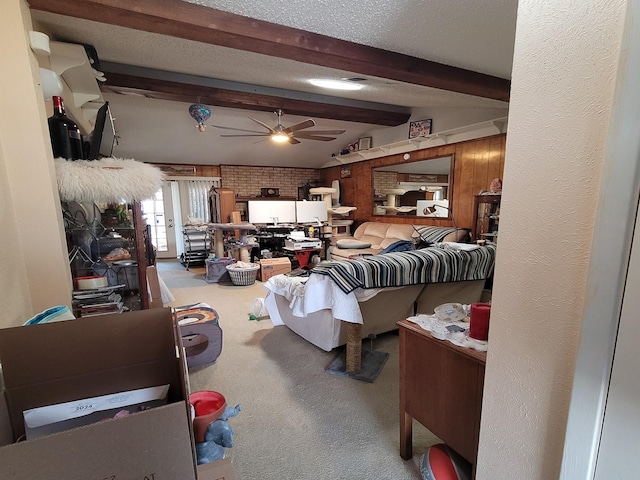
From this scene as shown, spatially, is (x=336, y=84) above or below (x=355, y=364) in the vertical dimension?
above

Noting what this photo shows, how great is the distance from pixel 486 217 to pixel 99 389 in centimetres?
423

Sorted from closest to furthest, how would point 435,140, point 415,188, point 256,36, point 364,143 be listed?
point 256,36 < point 435,140 < point 415,188 < point 364,143

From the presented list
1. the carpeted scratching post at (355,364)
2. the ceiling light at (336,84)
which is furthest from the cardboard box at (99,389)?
the ceiling light at (336,84)

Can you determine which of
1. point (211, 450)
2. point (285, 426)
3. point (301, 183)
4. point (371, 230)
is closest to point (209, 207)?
point (301, 183)

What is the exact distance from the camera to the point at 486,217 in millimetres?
3887

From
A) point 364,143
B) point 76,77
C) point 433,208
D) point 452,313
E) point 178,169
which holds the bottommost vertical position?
point 452,313

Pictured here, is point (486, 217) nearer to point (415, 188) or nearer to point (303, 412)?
point (415, 188)

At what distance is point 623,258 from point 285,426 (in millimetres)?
1739

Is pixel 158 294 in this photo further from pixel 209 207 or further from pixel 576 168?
pixel 209 207

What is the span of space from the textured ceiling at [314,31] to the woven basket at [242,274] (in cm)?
262

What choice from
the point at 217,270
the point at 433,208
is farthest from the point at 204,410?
the point at 433,208

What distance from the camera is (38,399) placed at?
765mm

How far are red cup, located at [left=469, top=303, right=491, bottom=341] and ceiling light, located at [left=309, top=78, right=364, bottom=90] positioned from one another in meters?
2.96

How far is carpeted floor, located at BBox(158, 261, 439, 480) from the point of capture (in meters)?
1.44
